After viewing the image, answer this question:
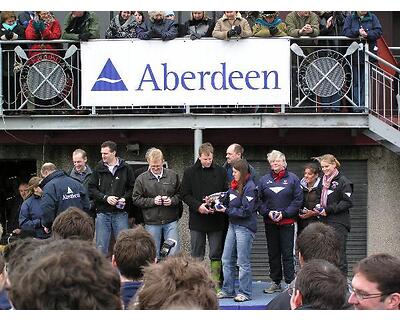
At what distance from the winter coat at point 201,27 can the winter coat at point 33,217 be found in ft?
11.6

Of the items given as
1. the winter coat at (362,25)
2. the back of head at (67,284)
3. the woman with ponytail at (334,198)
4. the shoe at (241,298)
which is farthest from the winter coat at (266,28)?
the back of head at (67,284)

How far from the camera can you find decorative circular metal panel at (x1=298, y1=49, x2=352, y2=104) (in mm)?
11883

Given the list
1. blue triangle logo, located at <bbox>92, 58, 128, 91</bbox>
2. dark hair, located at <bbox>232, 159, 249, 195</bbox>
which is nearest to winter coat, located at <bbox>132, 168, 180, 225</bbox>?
dark hair, located at <bbox>232, 159, 249, 195</bbox>

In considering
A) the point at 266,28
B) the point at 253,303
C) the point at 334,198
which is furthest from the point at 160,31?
the point at 253,303

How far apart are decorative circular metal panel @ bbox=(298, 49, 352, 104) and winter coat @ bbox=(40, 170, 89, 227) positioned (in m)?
3.75

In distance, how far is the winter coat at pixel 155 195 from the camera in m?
10.4

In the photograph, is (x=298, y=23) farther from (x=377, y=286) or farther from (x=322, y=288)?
(x=322, y=288)

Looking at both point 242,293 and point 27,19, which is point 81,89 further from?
point 242,293

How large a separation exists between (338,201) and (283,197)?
0.70 meters

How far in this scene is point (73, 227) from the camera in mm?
6148

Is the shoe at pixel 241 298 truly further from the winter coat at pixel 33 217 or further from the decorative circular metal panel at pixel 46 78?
the decorative circular metal panel at pixel 46 78

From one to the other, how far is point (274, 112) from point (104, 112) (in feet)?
8.35

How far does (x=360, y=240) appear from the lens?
13508 millimetres

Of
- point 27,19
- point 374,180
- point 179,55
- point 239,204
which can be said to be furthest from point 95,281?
point 374,180
